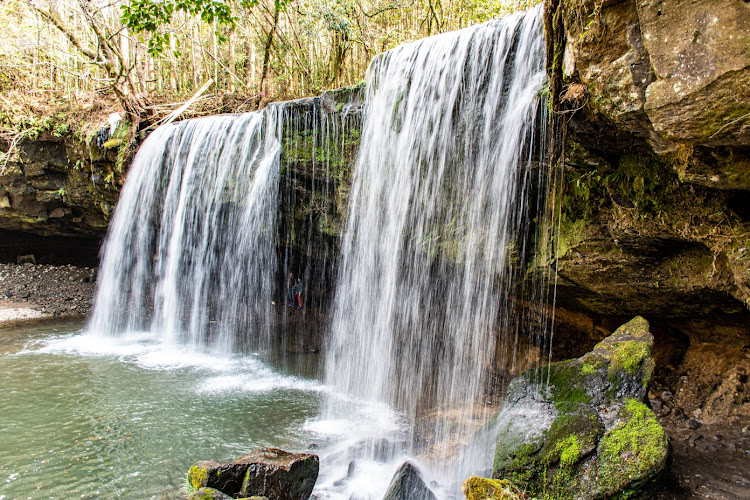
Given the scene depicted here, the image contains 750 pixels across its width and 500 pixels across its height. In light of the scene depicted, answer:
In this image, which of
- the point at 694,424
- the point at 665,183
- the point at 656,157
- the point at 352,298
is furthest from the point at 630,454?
the point at 352,298

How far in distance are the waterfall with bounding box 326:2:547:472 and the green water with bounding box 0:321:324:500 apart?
1204 mm

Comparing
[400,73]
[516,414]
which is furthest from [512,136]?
[516,414]

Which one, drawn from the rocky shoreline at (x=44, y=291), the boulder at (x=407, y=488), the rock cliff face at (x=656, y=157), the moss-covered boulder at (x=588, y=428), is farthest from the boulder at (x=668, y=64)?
the rocky shoreline at (x=44, y=291)

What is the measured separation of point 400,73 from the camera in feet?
22.4

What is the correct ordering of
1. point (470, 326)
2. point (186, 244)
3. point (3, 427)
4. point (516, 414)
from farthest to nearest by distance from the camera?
point (186, 244) → point (470, 326) → point (3, 427) → point (516, 414)

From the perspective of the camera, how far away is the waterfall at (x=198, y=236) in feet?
31.0

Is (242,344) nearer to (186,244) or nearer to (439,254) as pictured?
(186,244)

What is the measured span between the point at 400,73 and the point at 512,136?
7.96ft

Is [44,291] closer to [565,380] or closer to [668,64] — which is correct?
[565,380]

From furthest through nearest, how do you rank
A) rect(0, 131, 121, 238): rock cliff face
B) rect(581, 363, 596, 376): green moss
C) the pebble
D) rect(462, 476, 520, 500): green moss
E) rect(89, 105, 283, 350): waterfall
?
the pebble < rect(0, 131, 121, 238): rock cliff face < rect(89, 105, 283, 350): waterfall < rect(581, 363, 596, 376): green moss < rect(462, 476, 520, 500): green moss

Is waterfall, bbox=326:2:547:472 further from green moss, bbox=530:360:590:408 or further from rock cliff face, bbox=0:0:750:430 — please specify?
green moss, bbox=530:360:590:408

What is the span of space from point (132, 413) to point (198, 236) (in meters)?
5.05

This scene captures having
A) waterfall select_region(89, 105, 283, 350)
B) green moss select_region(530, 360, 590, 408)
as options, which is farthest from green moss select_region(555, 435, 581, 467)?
waterfall select_region(89, 105, 283, 350)

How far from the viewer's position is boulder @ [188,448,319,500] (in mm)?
4074
